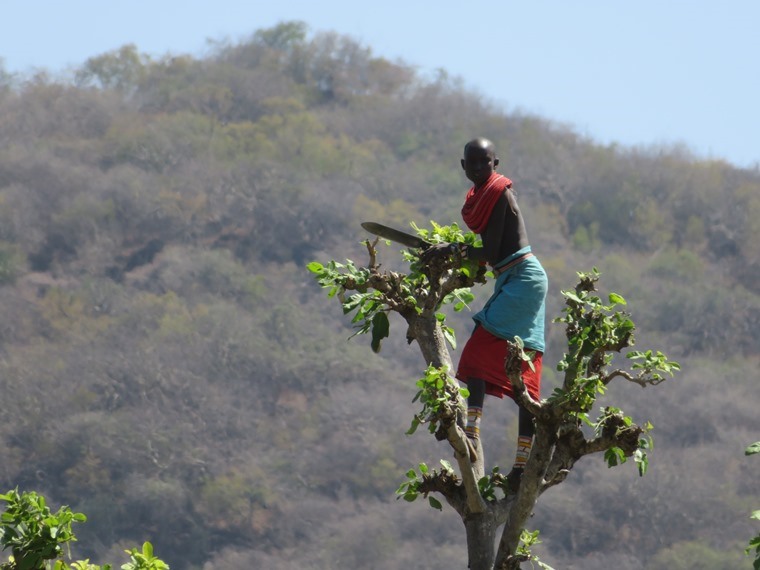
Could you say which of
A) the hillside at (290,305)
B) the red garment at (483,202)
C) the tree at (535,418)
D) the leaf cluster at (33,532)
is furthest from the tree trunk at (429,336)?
the hillside at (290,305)

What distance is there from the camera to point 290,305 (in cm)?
6462

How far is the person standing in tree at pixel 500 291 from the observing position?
7.49 meters

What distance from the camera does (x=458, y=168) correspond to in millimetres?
76125

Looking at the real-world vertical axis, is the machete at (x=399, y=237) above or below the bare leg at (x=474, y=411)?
above

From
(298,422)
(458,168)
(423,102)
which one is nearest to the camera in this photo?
(298,422)

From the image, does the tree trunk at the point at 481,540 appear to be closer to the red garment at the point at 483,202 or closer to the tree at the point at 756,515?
the tree at the point at 756,515

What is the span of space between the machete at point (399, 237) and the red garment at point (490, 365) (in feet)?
1.67

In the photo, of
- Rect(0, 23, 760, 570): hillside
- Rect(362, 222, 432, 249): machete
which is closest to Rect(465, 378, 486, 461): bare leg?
Rect(362, 222, 432, 249): machete

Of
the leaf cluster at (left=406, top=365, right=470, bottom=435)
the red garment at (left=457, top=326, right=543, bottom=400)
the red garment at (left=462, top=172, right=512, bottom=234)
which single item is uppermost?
the red garment at (left=462, top=172, right=512, bottom=234)

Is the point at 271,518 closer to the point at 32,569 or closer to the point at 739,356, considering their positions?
the point at 739,356

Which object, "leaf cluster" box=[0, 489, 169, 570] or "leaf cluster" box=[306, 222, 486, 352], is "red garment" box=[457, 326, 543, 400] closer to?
"leaf cluster" box=[306, 222, 486, 352]

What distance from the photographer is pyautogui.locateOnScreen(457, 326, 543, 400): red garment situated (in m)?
7.53

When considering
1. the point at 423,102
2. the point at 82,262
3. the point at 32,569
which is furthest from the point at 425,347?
the point at 423,102

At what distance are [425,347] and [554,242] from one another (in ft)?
212
